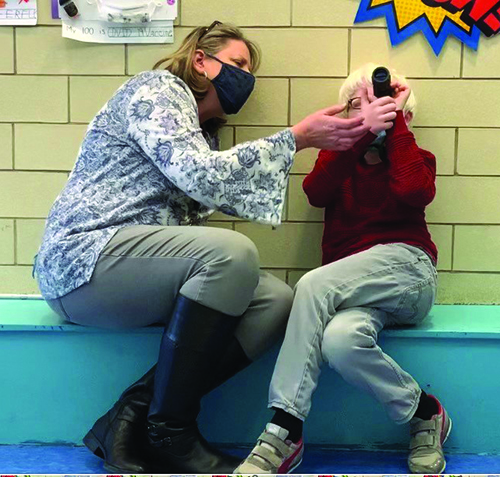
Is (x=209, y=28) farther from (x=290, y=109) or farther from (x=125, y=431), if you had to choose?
(x=125, y=431)

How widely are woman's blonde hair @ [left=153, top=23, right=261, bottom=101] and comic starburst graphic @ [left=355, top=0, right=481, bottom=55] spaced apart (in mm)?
421

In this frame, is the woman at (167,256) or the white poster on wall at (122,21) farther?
the white poster on wall at (122,21)

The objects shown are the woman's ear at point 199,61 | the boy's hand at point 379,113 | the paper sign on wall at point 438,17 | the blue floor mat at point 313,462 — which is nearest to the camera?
the blue floor mat at point 313,462

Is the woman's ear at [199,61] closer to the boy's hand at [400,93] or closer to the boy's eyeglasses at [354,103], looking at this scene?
the boy's eyeglasses at [354,103]

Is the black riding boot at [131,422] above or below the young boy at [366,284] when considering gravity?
below

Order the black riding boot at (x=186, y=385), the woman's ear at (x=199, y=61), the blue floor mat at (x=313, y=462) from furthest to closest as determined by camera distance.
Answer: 1. the woman's ear at (x=199, y=61)
2. the blue floor mat at (x=313, y=462)
3. the black riding boot at (x=186, y=385)

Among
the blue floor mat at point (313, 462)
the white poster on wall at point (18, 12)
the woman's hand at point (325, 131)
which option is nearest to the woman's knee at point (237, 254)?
the woman's hand at point (325, 131)

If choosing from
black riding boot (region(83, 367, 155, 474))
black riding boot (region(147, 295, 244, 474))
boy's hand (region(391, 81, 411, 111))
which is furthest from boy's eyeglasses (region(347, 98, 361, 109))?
black riding boot (region(83, 367, 155, 474))

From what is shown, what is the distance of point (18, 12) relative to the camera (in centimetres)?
255

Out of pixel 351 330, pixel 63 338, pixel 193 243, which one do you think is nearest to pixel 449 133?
pixel 351 330

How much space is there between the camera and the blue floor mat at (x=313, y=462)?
201cm

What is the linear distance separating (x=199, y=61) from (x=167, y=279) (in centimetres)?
73

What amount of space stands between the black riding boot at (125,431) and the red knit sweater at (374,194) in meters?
0.74

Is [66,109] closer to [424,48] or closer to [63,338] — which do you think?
[63,338]
